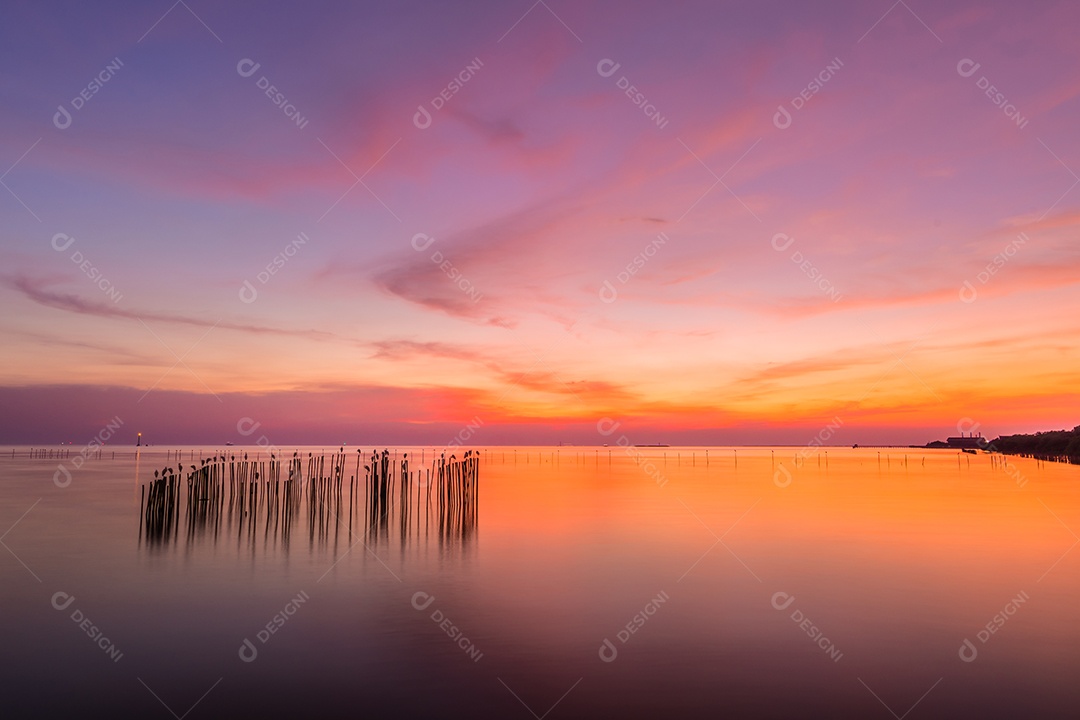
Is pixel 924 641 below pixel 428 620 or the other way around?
below

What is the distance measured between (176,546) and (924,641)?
19.5 m

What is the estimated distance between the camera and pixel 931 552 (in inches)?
830

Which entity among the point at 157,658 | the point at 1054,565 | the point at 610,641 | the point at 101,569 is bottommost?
the point at 1054,565

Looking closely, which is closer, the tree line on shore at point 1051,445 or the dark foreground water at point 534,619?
the dark foreground water at point 534,619

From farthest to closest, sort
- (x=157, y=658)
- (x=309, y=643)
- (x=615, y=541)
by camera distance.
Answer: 1. (x=615, y=541)
2. (x=309, y=643)
3. (x=157, y=658)

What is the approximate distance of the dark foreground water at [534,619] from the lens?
9.69 metres

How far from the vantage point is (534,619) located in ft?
45.0

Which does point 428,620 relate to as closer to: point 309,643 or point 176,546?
point 309,643

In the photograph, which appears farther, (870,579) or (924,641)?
(870,579)

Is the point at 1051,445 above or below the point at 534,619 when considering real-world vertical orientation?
below

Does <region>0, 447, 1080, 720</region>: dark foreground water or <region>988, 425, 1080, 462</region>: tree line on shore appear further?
<region>988, 425, 1080, 462</region>: tree line on shore

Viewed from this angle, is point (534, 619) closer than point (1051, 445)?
Yes

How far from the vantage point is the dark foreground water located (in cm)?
969

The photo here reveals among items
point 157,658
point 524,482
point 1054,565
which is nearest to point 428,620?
point 157,658
